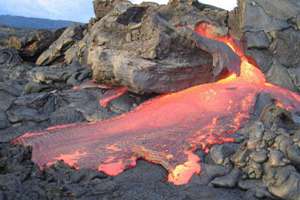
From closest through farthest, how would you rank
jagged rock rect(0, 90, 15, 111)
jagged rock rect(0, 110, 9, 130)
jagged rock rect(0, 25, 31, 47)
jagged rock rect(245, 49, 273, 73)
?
jagged rock rect(0, 110, 9, 130) → jagged rock rect(0, 90, 15, 111) → jagged rock rect(245, 49, 273, 73) → jagged rock rect(0, 25, 31, 47)

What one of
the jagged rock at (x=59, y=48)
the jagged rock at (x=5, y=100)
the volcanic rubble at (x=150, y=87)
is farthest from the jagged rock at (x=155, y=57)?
the jagged rock at (x=59, y=48)

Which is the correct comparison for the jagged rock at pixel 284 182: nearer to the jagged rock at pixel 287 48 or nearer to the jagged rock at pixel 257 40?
the jagged rock at pixel 257 40

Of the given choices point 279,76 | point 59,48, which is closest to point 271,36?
point 279,76

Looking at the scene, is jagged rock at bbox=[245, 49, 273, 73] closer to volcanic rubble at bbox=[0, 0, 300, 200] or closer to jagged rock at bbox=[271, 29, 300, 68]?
volcanic rubble at bbox=[0, 0, 300, 200]

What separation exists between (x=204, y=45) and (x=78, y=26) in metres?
5.86

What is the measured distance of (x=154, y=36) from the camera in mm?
11609

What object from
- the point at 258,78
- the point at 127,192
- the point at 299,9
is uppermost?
the point at 299,9

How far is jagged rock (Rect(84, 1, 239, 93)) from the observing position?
1146 centimetres

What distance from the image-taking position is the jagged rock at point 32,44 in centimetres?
1641

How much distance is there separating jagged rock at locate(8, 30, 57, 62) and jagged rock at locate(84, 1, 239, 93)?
4.38 metres

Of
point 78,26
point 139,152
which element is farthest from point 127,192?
point 78,26

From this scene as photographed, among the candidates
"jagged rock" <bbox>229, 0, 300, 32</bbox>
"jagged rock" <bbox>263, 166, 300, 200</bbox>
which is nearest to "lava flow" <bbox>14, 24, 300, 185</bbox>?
"jagged rock" <bbox>229, 0, 300, 32</bbox>

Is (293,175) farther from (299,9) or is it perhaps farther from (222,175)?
(299,9)

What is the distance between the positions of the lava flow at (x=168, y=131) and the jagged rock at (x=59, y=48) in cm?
499
